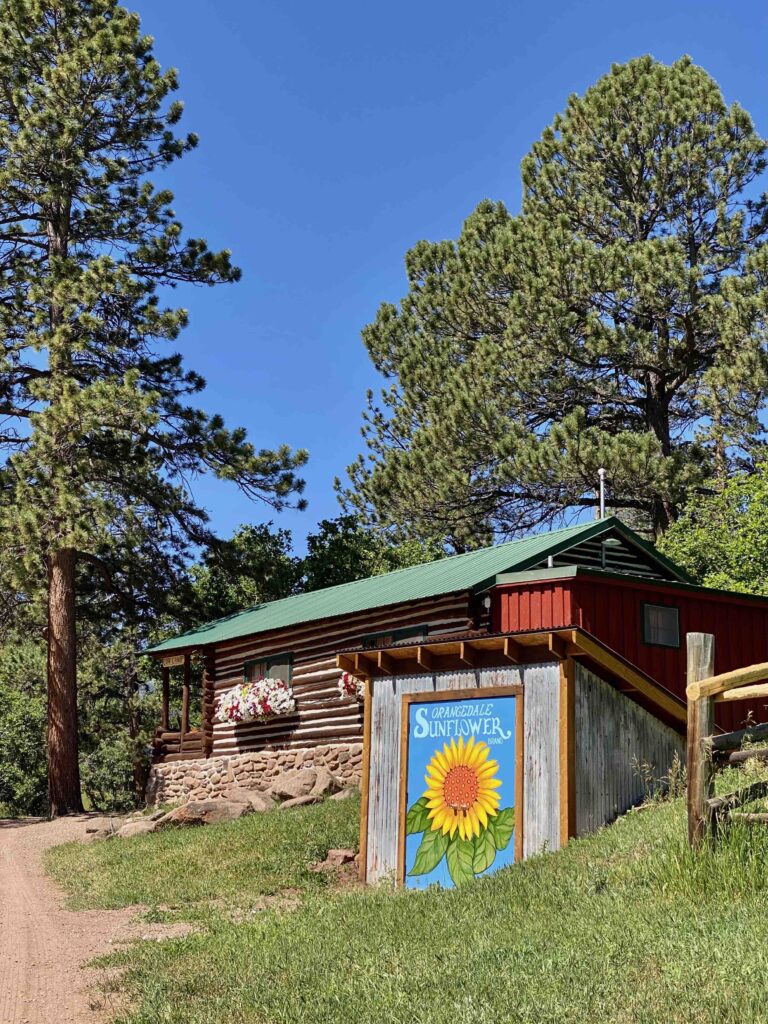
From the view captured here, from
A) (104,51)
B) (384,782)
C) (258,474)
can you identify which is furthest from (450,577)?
(104,51)

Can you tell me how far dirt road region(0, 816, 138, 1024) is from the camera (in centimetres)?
861

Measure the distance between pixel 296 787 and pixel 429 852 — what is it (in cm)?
819

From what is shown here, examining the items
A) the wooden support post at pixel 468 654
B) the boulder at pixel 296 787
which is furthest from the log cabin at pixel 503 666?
the boulder at pixel 296 787

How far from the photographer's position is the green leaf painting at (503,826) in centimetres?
1312

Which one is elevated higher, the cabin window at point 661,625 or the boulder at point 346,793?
the cabin window at point 661,625

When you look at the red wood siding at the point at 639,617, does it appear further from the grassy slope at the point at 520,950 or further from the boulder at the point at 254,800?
the boulder at the point at 254,800

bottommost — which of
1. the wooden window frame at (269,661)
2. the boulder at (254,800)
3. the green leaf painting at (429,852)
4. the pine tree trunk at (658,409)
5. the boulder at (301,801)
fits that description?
the boulder at (254,800)

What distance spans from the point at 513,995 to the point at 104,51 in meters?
28.1

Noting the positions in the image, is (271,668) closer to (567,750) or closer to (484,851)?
(484,851)

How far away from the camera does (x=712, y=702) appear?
10023 mm

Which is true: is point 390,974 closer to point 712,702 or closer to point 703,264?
point 712,702

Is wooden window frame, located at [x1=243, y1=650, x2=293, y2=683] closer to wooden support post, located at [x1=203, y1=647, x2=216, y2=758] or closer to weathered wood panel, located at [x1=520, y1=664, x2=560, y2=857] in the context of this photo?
A: wooden support post, located at [x1=203, y1=647, x2=216, y2=758]

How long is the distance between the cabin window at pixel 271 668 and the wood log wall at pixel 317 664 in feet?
0.47

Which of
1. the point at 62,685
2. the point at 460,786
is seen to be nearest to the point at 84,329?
the point at 62,685
